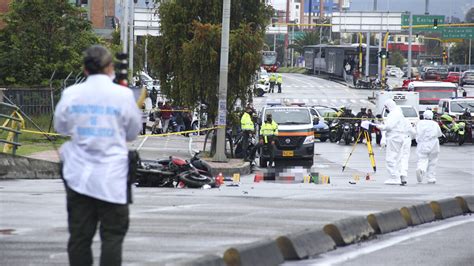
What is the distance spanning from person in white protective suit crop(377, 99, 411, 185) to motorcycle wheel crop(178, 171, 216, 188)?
4.20m

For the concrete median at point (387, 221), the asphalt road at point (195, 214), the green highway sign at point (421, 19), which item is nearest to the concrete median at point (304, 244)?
the asphalt road at point (195, 214)

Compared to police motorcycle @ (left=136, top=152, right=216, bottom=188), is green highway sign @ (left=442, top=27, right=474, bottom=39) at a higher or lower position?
higher

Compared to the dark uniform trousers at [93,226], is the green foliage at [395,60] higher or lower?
lower

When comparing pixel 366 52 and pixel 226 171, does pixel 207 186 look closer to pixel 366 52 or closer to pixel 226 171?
pixel 226 171

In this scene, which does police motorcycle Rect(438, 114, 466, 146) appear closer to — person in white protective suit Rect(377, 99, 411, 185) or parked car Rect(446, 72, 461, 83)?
person in white protective suit Rect(377, 99, 411, 185)

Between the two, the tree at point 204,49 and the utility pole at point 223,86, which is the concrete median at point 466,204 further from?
the tree at point 204,49

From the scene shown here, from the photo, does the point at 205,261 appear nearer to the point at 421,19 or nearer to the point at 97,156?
the point at 97,156

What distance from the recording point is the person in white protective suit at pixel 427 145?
2466 centimetres

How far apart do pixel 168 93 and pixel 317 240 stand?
25.7 meters

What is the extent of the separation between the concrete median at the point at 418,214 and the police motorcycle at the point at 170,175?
736 centimetres

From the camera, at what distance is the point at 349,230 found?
12727mm

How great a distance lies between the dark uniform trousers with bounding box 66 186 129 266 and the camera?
790 centimetres

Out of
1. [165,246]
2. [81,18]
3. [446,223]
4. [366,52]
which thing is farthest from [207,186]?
[366,52]

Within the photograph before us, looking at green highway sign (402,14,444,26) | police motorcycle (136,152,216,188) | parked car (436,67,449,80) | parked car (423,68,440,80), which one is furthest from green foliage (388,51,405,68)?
police motorcycle (136,152,216,188)
